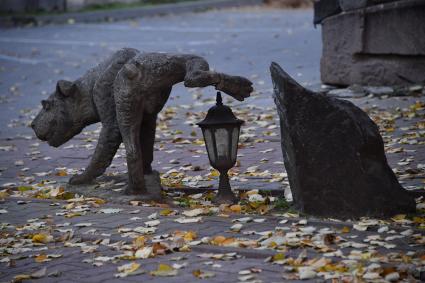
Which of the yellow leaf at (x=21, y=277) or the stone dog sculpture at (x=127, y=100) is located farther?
the stone dog sculpture at (x=127, y=100)

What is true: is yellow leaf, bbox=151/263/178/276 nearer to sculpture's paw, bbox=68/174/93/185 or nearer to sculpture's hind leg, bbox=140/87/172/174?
sculpture's hind leg, bbox=140/87/172/174

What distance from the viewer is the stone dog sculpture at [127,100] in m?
7.01

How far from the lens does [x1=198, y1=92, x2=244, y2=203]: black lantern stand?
6984mm

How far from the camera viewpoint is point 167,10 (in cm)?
2481

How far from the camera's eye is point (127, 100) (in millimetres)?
7105

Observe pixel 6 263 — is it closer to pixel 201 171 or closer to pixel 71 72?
pixel 201 171

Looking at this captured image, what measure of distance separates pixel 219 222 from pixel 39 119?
2.28 meters

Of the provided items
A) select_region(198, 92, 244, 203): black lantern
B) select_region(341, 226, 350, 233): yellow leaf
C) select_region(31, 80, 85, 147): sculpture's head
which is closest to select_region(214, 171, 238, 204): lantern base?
select_region(198, 92, 244, 203): black lantern

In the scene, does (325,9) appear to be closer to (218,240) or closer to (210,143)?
(210,143)

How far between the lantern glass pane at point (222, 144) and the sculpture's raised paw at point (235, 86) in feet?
1.00

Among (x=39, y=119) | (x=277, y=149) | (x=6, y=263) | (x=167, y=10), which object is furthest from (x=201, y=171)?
(x=167, y=10)

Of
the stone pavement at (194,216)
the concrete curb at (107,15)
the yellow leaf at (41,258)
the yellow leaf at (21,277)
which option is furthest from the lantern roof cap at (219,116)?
the concrete curb at (107,15)

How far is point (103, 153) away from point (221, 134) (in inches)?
46.6

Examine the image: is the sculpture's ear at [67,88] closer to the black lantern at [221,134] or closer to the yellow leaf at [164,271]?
the black lantern at [221,134]
